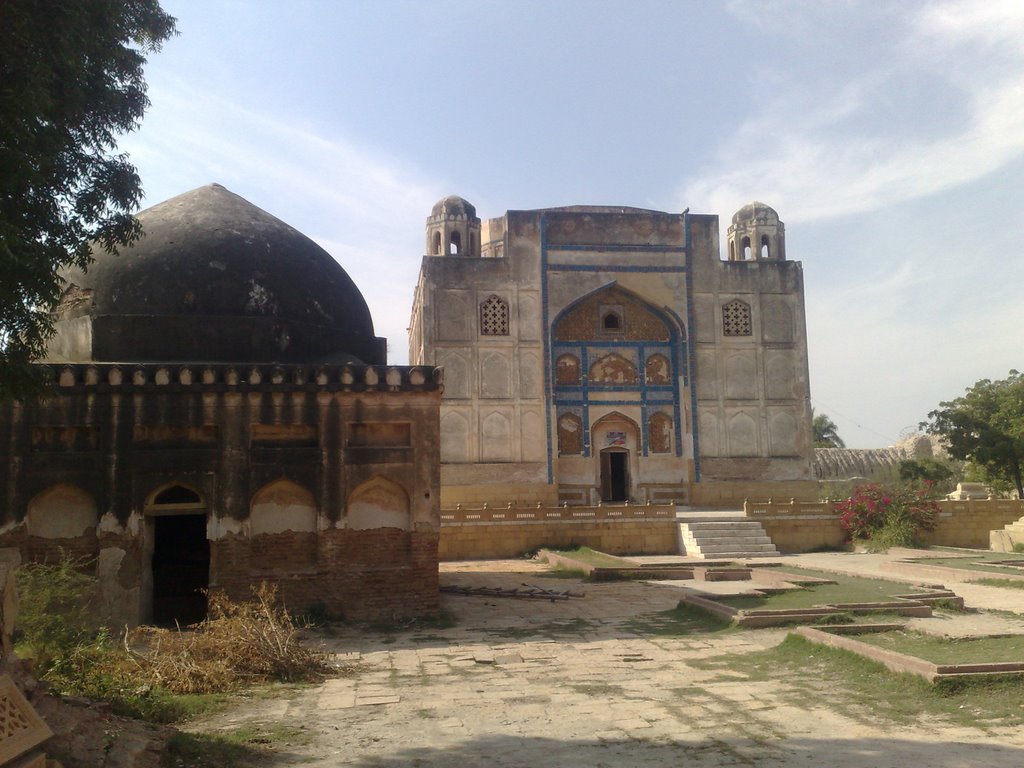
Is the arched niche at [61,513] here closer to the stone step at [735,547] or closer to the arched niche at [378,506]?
the arched niche at [378,506]

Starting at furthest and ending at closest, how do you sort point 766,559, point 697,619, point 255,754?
point 766,559
point 697,619
point 255,754

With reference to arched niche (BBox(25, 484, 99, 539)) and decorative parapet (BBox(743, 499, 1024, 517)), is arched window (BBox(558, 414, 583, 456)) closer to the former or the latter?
decorative parapet (BBox(743, 499, 1024, 517))

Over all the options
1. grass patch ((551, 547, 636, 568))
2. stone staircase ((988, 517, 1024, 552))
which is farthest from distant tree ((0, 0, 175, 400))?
stone staircase ((988, 517, 1024, 552))

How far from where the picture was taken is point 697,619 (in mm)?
11172

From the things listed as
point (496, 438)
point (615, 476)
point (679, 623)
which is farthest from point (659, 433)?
point (679, 623)

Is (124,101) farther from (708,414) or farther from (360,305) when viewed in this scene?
(708,414)

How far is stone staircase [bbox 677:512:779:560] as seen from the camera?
21031 mm

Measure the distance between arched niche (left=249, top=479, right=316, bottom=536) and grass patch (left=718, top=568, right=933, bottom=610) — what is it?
218 inches

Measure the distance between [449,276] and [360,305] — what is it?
42.5 ft

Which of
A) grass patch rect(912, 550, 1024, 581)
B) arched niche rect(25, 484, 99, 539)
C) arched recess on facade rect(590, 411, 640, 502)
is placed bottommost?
grass patch rect(912, 550, 1024, 581)

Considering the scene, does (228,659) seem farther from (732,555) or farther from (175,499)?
(732,555)

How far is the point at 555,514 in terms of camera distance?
21891mm

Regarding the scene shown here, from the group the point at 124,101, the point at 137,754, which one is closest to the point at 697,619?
the point at 137,754

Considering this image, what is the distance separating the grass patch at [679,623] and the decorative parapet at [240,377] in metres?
4.02
